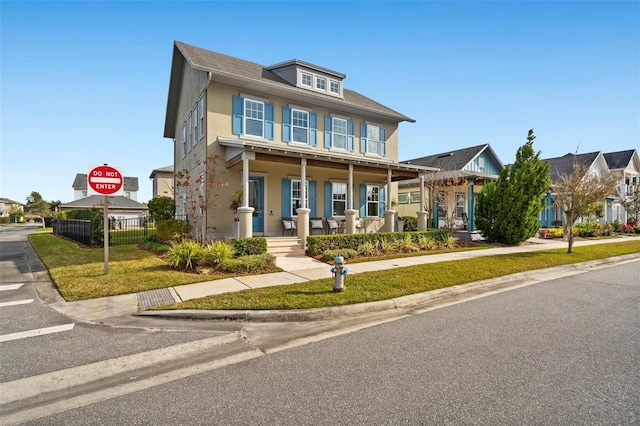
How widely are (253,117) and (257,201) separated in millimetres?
3761

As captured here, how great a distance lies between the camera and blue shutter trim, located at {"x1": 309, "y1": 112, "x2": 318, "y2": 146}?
621 inches

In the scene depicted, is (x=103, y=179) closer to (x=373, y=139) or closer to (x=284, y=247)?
(x=284, y=247)

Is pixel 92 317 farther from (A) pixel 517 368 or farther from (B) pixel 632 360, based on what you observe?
(B) pixel 632 360

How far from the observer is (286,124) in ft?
49.5

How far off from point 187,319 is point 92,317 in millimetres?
1629

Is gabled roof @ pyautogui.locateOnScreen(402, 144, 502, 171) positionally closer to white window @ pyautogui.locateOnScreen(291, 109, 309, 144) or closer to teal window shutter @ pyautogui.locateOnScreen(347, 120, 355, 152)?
teal window shutter @ pyautogui.locateOnScreen(347, 120, 355, 152)

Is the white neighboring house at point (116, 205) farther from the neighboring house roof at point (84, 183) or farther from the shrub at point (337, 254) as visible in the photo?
the shrub at point (337, 254)

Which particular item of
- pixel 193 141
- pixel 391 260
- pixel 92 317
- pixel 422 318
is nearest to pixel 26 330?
pixel 92 317

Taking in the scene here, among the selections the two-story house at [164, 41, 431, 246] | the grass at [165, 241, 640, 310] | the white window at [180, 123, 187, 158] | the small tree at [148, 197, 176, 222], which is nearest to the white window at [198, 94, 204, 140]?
the two-story house at [164, 41, 431, 246]

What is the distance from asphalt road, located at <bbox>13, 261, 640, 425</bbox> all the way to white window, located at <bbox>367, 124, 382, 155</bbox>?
44.9 feet

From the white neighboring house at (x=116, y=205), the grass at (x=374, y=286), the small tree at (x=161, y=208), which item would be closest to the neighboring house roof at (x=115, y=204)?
the white neighboring house at (x=116, y=205)

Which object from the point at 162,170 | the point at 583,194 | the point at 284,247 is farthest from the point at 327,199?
the point at 162,170

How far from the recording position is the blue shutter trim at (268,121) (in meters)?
14.5

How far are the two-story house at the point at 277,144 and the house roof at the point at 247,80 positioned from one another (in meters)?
0.06
